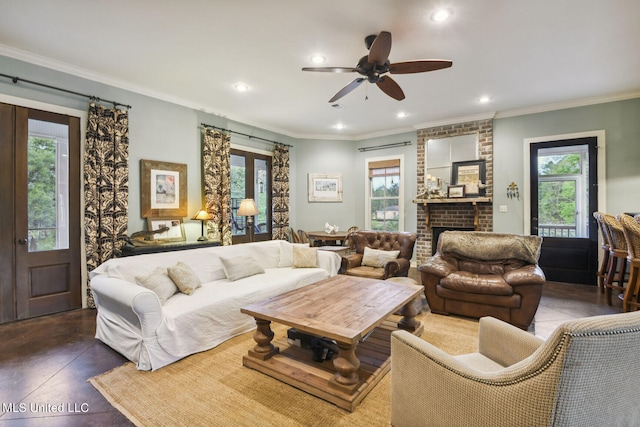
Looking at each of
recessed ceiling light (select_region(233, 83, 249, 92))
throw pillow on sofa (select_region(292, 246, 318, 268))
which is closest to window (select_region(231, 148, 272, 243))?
recessed ceiling light (select_region(233, 83, 249, 92))

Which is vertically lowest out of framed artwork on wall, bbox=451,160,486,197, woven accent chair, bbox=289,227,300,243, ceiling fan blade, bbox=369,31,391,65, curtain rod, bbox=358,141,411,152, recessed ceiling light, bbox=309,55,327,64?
woven accent chair, bbox=289,227,300,243

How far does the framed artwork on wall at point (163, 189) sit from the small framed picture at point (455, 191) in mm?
4733

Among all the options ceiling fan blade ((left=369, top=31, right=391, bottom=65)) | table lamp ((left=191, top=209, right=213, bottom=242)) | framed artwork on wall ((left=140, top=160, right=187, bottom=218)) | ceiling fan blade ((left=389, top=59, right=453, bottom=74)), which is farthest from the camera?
table lamp ((left=191, top=209, right=213, bottom=242))

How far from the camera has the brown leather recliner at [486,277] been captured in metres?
3.11

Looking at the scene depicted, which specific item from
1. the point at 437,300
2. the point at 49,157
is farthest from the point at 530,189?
the point at 49,157

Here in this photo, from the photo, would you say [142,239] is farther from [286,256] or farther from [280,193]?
[280,193]

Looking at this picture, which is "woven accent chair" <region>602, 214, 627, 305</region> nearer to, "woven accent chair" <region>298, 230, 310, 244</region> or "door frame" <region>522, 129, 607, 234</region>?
"door frame" <region>522, 129, 607, 234</region>

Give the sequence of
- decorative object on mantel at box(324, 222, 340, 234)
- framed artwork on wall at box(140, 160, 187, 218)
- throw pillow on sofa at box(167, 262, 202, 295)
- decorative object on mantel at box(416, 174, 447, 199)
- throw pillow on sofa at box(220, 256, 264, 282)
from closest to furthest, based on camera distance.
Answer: throw pillow on sofa at box(167, 262, 202, 295) < throw pillow on sofa at box(220, 256, 264, 282) < framed artwork on wall at box(140, 160, 187, 218) < decorative object on mantel at box(416, 174, 447, 199) < decorative object on mantel at box(324, 222, 340, 234)

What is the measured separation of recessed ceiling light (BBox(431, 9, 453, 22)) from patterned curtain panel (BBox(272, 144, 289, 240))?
13.6ft

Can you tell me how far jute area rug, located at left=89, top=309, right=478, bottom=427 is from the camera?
1.76 m

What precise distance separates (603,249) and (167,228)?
6392mm

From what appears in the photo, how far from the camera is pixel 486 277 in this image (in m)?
3.42

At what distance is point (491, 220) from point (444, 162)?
1.40 m

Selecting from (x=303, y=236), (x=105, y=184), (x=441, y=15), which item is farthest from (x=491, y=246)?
(x=105, y=184)
